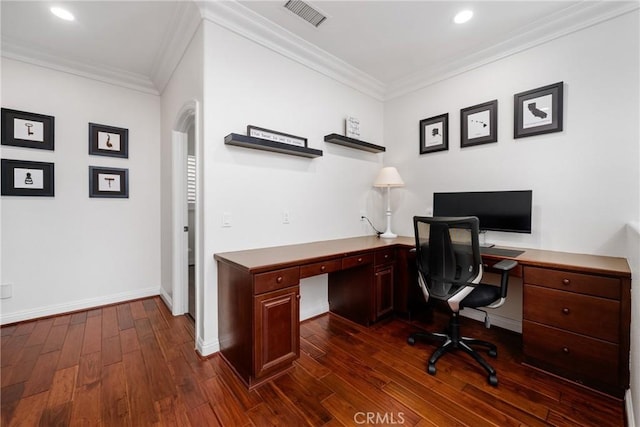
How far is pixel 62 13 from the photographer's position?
2229 mm

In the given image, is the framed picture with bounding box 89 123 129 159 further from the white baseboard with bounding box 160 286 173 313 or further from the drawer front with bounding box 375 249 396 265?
the drawer front with bounding box 375 249 396 265

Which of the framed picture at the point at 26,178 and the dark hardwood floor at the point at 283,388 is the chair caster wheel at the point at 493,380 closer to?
the dark hardwood floor at the point at 283,388

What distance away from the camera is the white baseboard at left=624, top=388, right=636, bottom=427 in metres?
1.40

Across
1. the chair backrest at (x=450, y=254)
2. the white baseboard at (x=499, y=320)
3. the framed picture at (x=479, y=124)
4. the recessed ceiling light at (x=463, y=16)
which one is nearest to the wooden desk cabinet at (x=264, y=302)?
the chair backrest at (x=450, y=254)

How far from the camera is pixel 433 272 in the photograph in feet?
6.81

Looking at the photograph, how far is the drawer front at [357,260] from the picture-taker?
234cm

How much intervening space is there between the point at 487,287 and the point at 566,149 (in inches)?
56.8

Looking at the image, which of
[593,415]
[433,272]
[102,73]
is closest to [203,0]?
[102,73]

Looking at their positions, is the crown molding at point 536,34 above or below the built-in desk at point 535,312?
above

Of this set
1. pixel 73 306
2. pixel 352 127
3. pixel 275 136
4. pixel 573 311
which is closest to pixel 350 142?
pixel 352 127

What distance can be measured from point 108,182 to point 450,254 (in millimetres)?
3763

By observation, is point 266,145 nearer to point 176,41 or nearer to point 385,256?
point 176,41

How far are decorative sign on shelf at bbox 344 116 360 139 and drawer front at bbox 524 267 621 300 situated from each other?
84.8 inches

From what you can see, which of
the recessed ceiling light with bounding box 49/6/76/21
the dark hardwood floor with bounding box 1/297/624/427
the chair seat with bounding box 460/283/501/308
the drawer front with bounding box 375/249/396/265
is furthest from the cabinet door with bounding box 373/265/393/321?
the recessed ceiling light with bounding box 49/6/76/21
